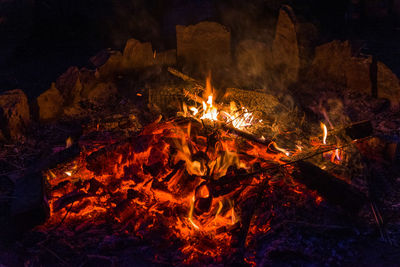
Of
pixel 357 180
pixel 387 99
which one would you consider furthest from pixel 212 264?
pixel 387 99

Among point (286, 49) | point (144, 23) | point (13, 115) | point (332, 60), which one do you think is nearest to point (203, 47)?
point (286, 49)

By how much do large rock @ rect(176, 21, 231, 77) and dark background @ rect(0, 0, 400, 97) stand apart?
131 cm

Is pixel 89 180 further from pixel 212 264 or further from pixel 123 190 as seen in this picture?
pixel 212 264

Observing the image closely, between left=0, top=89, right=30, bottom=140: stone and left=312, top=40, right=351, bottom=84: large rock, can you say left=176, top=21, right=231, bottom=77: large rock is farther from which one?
left=0, top=89, right=30, bottom=140: stone

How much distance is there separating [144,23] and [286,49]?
11.7ft

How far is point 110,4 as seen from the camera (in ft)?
22.0

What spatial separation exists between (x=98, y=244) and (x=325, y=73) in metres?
4.26

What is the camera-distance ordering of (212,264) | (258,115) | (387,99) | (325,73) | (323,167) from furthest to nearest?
1. (325,73)
2. (387,99)
3. (258,115)
4. (323,167)
5. (212,264)

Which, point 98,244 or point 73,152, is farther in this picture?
point 73,152

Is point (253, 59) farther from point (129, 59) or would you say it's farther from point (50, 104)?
point (50, 104)

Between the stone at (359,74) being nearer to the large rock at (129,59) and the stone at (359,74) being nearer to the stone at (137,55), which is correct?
the large rock at (129,59)

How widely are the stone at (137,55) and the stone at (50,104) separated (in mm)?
1267

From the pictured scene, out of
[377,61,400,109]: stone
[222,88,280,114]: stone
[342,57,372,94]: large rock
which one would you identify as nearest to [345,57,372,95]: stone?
[342,57,372,94]: large rock

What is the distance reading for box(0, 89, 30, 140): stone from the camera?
3.73 meters
